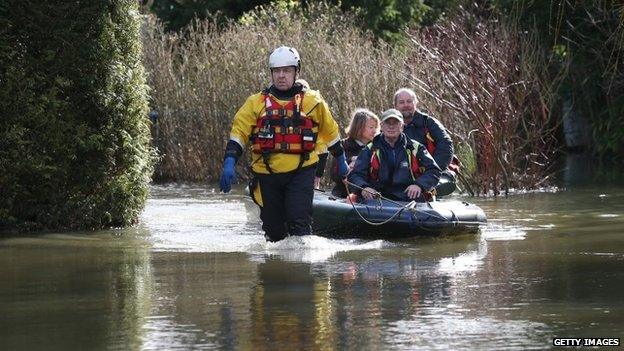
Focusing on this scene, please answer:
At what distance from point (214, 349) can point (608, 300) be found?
2865 millimetres

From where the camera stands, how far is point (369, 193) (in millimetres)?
14523

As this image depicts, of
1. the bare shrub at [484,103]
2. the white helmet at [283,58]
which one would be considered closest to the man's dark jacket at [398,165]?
the white helmet at [283,58]

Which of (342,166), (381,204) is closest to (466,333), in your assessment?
(342,166)

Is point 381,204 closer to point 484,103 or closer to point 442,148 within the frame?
point 442,148

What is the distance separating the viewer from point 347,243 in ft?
46.2

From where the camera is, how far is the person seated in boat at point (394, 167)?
14.5 meters

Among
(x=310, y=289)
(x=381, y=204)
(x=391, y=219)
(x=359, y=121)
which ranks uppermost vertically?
(x=359, y=121)

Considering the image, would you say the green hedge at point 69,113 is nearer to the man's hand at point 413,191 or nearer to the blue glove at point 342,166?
the blue glove at point 342,166

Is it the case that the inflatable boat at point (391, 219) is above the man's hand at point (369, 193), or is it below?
below

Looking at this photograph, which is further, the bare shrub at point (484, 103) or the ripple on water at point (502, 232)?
the bare shrub at point (484, 103)

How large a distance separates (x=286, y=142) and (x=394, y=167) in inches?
73.5

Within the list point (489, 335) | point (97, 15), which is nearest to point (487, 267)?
point (489, 335)

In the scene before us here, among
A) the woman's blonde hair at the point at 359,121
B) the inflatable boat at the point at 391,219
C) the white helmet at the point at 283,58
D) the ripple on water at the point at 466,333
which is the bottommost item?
the ripple on water at the point at 466,333

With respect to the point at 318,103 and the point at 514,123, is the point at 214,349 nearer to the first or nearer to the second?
the point at 318,103
